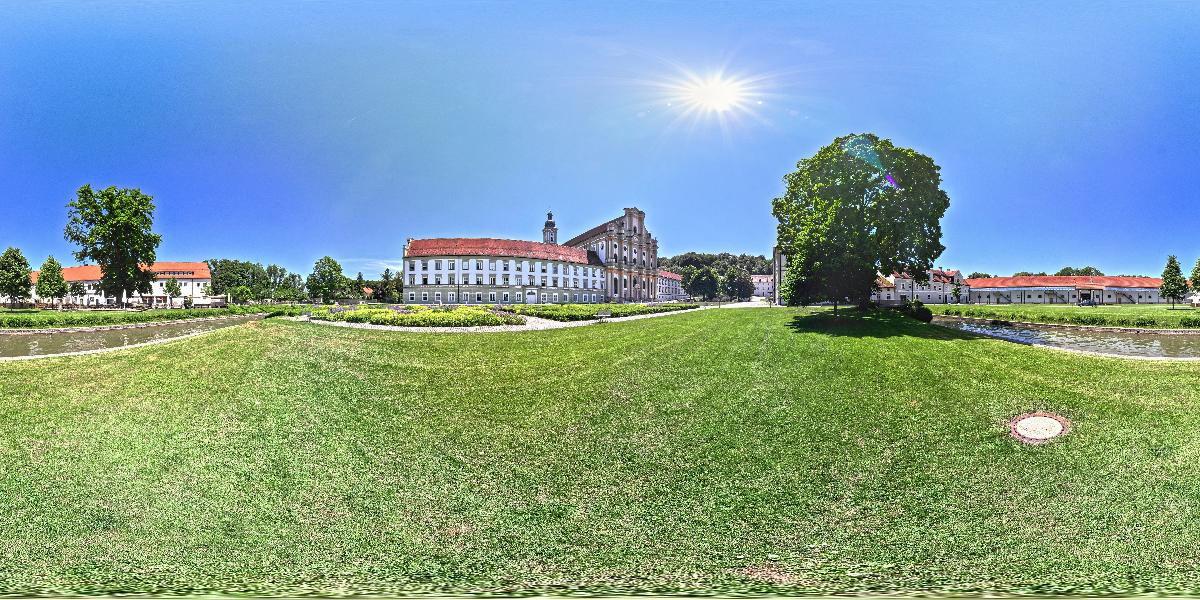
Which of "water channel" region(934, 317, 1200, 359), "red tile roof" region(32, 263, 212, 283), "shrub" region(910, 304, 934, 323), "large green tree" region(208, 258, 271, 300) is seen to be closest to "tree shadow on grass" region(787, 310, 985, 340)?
"water channel" region(934, 317, 1200, 359)

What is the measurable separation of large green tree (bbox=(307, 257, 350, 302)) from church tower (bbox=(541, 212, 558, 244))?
34.8 m

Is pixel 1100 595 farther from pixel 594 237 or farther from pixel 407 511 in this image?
pixel 594 237

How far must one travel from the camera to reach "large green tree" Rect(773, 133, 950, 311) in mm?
17797

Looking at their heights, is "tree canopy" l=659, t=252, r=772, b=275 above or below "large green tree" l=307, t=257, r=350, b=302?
above

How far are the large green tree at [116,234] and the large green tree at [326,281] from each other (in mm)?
28517

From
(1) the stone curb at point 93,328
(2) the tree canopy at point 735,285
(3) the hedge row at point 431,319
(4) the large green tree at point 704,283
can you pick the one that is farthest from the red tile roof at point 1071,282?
(1) the stone curb at point 93,328

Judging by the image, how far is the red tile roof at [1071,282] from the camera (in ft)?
257

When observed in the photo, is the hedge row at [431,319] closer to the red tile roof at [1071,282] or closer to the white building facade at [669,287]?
the white building facade at [669,287]

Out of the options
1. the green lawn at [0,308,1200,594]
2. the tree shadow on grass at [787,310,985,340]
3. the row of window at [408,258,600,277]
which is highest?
the row of window at [408,258,600,277]

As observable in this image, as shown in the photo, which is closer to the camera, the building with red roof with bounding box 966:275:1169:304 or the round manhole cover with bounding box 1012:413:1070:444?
the round manhole cover with bounding box 1012:413:1070:444

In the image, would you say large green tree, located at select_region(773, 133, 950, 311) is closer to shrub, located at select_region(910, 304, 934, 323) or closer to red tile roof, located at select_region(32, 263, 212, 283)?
shrub, located at select_region(910, 304, 934, 323)

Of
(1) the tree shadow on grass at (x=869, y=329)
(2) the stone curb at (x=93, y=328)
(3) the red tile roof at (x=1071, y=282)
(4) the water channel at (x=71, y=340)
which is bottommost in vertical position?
(4) the water channel at (x=71, y=340)

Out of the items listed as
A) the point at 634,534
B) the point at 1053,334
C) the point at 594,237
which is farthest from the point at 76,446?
the point at 594,237

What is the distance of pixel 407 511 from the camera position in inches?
173
